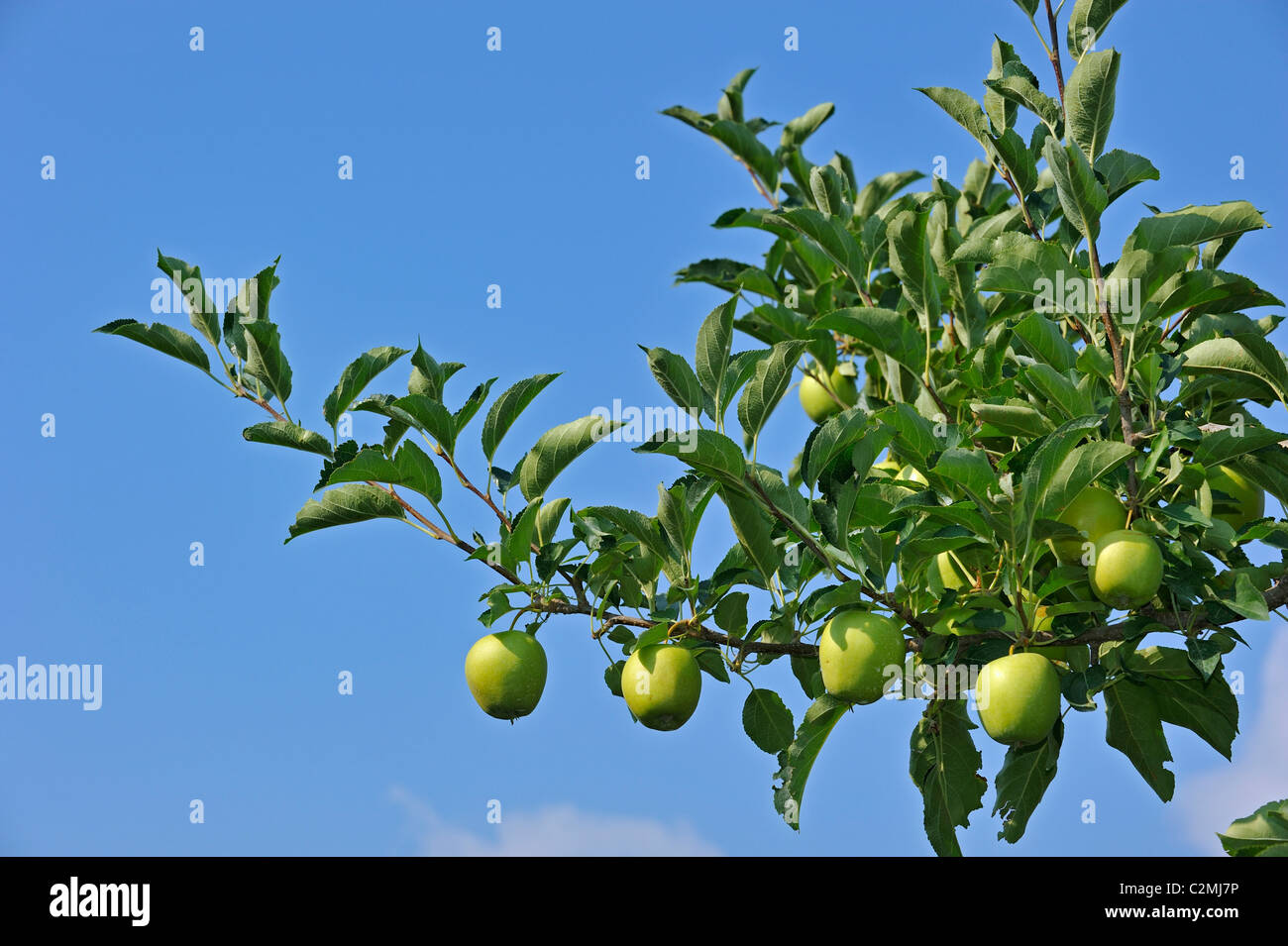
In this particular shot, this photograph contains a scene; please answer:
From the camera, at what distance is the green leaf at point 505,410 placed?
148 inches

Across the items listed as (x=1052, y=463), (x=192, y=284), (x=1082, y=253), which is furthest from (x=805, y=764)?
(x=192, y=284)

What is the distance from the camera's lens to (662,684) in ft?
11.3

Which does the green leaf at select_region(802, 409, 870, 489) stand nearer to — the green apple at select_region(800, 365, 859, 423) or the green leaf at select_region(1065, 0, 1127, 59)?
the green leaf at select_region(1065, 0, 1127, 59)

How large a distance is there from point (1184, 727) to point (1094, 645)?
55cm

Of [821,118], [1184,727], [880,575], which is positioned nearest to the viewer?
[880,575]

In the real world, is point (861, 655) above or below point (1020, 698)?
above

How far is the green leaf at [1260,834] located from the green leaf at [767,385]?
1995 millimetres

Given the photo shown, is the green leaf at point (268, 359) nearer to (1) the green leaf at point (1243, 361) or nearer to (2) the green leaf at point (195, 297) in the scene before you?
(2) the green leaf at point (195, 297)

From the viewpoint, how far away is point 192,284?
3736 mm

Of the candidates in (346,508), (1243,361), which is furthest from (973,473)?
(346,508)

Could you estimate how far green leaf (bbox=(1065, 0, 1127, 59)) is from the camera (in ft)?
12.4

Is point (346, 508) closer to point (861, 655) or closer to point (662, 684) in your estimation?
point (662, 684)

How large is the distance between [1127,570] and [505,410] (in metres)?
2.04

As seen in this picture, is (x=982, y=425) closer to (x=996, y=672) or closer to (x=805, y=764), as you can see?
(x=996, y=672)
